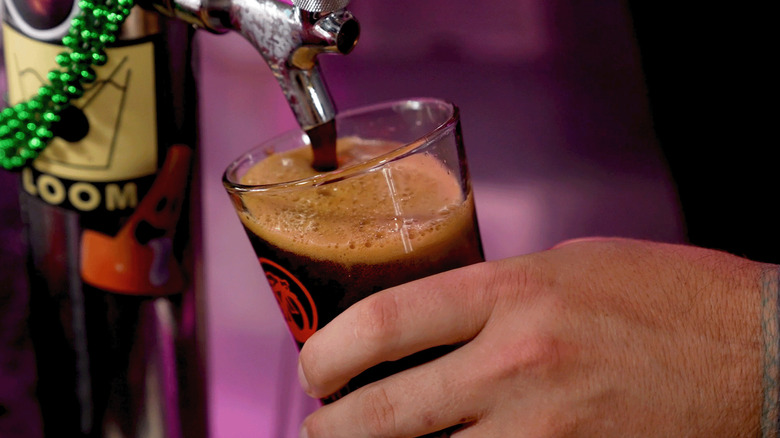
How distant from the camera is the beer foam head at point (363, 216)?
1.74ft

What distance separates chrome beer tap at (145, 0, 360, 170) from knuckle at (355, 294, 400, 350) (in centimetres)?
18

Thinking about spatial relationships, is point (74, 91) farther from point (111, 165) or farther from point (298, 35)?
point (298, 35)

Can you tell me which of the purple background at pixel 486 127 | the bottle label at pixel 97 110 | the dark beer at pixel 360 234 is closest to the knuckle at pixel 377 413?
the dark beer at pixel 360 234

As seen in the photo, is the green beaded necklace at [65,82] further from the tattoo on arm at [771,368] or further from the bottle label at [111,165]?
the tattoo on arm at [771,368]

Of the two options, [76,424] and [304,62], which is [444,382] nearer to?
[304,62]

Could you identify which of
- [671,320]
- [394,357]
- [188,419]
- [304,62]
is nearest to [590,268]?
[671,320]

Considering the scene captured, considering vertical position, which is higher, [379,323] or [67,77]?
[67,77]

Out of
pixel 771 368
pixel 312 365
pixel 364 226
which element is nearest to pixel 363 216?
pixel 364 226

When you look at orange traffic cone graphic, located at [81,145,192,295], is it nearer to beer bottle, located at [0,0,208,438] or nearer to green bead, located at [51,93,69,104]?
beer bottle, located at [0,0,208,438]

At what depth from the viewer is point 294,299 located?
0.58m

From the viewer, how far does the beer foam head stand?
0.53 meters

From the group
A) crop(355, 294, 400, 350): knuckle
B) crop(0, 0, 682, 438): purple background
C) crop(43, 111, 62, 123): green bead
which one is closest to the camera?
crop(355, 294, 400, 350): knuckle

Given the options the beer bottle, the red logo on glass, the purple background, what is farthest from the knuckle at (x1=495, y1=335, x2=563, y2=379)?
the purple background

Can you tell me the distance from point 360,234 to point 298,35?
169mm
